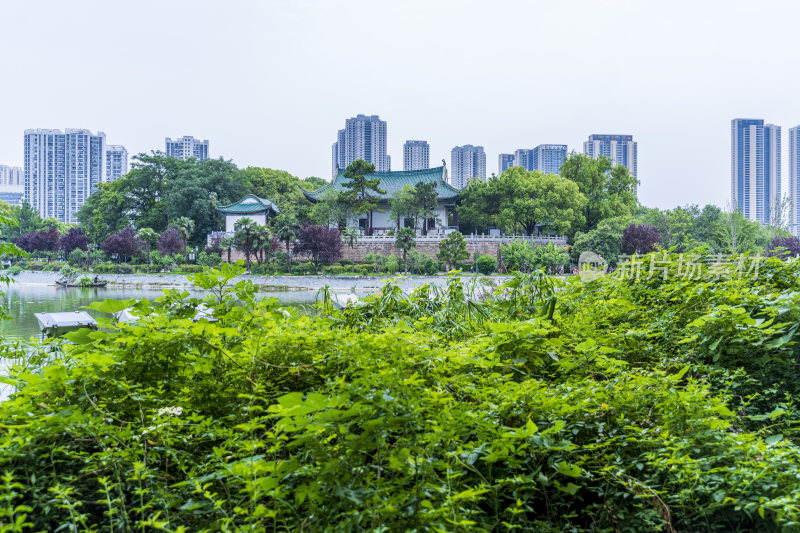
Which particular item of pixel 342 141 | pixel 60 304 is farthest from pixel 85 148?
pixel 60 304

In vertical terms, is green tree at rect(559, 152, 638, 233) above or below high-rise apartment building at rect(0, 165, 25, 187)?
below

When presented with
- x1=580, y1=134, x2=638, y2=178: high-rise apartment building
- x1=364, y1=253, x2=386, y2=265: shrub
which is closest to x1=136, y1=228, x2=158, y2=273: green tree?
x1=364, y1=253, x2=386, y2=265: shrub

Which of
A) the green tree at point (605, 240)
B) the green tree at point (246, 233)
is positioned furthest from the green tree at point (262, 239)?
the green tree at point (605, 240)

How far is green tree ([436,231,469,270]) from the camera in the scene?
18.4 metres

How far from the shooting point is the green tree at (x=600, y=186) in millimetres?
20750

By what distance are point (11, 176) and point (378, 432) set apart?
98.7m

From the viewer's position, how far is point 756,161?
1209 inches

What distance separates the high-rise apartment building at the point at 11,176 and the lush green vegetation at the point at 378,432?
9386 cm

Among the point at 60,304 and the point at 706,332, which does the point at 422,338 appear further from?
the point at 60,304

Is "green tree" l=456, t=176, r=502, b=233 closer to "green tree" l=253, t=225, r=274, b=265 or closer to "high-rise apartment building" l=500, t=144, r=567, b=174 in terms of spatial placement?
"green tree" l=253, t=225, r=274, b=265

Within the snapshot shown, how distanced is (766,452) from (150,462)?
1.03 metres

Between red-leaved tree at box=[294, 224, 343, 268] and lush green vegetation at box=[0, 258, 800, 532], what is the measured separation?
686 inches

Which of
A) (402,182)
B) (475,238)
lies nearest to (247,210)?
(402,182)

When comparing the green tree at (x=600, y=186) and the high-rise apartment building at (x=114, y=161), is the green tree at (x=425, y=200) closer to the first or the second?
the green tree at (x=600, y=186)
